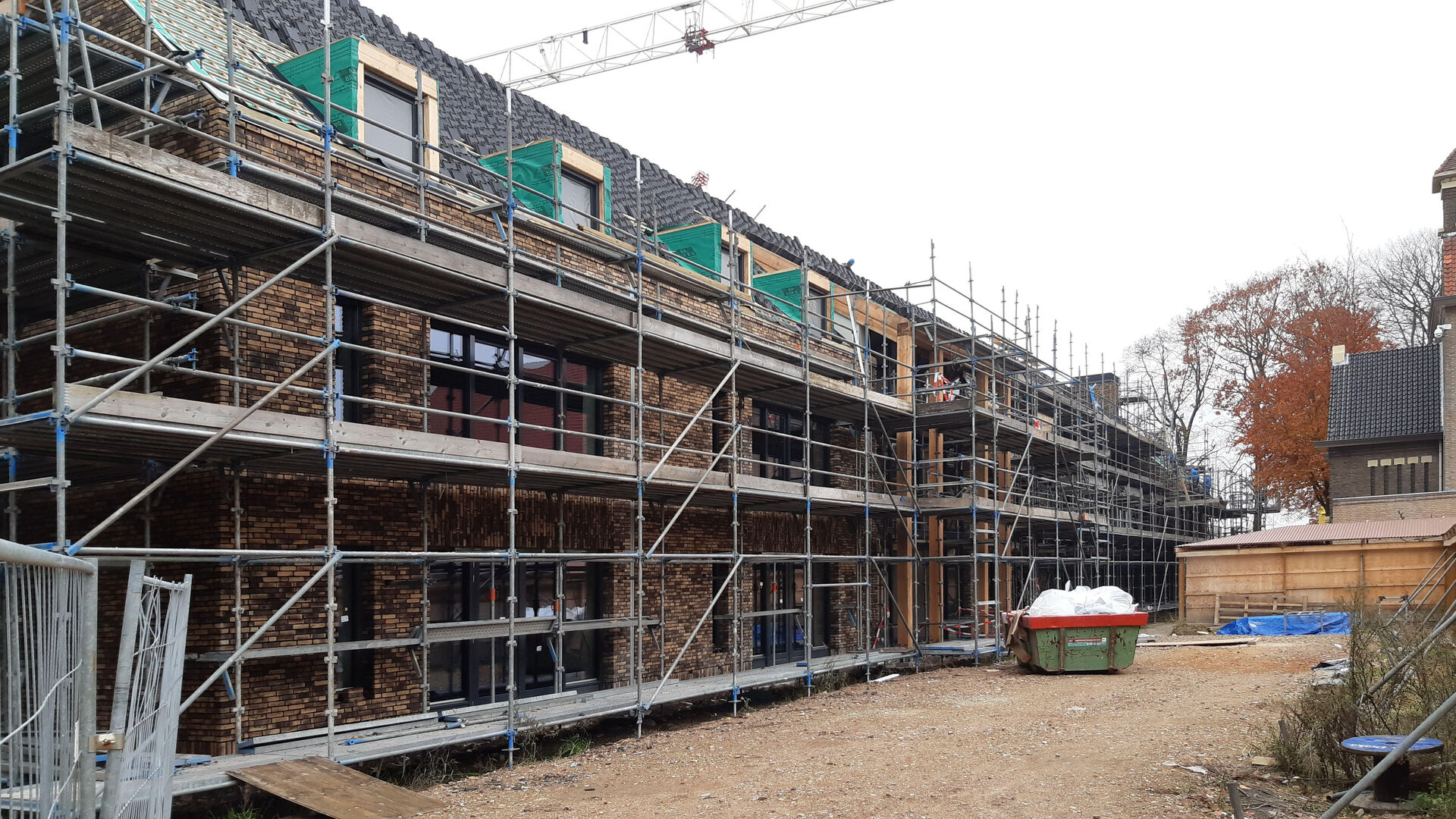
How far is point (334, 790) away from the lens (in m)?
9.04

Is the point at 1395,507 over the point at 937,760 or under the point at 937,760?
over

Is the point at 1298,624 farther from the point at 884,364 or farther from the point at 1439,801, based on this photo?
the point at 1439,801

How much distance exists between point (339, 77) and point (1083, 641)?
14.2 meters

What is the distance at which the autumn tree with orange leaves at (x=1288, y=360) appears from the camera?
39281 mm

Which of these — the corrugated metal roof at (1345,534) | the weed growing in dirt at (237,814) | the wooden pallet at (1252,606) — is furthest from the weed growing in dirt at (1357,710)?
the wooden pallet at (1252,606)

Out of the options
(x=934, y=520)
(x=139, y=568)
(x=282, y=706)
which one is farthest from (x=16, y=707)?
(x=934, y=520)

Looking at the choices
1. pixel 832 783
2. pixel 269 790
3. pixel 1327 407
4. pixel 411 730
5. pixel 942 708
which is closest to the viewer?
pixel 269 790

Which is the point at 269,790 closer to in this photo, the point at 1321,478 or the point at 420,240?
the point at 420,240

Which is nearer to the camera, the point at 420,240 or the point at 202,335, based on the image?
the point at 202,335

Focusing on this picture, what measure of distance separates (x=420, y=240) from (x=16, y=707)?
29.8 ft

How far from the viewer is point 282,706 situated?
10984 millimetres

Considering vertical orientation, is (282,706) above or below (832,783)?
above

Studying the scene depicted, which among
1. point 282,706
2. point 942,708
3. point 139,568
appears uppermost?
point 139,568

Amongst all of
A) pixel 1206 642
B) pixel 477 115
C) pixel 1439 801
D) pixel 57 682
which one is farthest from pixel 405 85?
pixel 1206 642
